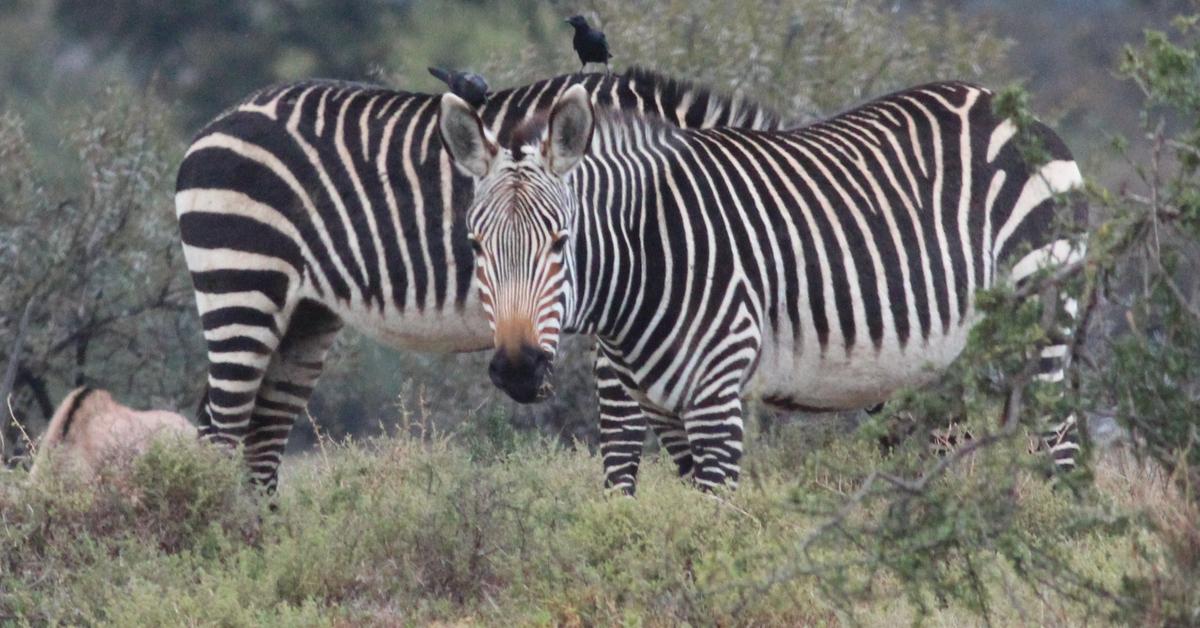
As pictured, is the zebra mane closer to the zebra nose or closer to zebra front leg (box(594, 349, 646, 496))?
zebra front leg (box(594, 349, 646, 496))

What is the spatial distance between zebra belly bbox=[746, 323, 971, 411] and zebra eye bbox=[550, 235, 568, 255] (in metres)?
0.98

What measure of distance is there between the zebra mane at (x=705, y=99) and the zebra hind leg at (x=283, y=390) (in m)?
1.77

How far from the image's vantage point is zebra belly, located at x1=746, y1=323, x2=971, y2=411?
7234mm

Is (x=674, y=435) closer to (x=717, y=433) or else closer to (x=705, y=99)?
(x=717, y=433)

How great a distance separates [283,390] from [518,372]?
2446 millimetres

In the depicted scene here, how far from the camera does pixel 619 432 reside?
25.1ft

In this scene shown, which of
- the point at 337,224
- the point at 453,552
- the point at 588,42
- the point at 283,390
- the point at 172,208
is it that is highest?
the point at 588,42

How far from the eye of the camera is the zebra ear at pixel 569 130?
679cm

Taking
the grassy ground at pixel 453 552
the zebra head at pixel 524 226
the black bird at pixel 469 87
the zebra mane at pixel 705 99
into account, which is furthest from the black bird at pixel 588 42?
the grassy ground at pixel 453 552

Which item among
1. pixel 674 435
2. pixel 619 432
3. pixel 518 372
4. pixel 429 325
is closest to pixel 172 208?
pixel 429 325

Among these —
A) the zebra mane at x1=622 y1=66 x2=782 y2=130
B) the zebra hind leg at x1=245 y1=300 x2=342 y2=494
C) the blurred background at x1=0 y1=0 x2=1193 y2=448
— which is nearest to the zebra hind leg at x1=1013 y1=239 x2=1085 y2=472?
the zebra mane at x1=622 y1=66 x2=782 y2=130

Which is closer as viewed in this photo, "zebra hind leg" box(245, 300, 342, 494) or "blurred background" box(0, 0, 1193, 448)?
"zebra hind leg" box(245, 300, 342, 494)

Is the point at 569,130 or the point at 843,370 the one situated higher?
the point at 569,130

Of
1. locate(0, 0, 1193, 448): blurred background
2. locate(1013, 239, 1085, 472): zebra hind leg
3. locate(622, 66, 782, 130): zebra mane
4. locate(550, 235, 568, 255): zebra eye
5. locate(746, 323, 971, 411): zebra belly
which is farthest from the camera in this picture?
locate(0, 0, 1193, 448): blurred background
